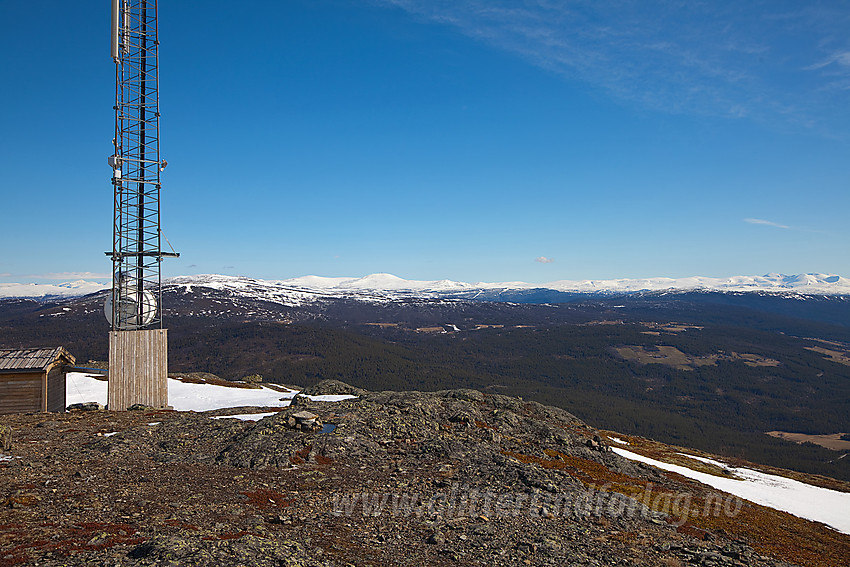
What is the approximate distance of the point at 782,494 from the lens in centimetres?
3672

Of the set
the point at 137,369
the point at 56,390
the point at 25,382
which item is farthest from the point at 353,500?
the point at 56,390

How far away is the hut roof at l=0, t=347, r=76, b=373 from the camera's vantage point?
30188 millimetres

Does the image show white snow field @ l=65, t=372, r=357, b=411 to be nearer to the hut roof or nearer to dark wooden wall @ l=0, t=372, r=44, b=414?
dark wooden wall @ l=0, t=372, r=44, b=414

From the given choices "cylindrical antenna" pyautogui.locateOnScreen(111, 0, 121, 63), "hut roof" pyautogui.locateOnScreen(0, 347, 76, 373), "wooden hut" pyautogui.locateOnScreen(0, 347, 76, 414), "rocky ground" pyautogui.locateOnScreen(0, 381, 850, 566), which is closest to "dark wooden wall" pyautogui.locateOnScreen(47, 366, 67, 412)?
"wooden hut" pyautogui.locateOnScreen(0, 347, 76, 414)

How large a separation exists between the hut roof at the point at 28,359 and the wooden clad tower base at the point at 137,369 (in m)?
4.13

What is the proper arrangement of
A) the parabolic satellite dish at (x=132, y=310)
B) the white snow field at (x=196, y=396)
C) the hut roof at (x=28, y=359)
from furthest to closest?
1. the white snow field at (x=196, y=396)
2. the parabolic satellite dish at (x=132, y=310)
3. the hut roof at (x=28, y=359)

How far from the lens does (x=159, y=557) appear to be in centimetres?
1053

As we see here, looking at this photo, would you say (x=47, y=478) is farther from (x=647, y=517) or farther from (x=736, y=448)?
(x=736, y=448)

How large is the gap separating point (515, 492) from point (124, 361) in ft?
86.9

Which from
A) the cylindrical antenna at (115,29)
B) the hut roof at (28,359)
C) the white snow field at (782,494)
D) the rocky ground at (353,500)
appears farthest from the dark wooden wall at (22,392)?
the white snow field at (782,494)

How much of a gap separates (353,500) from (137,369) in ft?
73.5

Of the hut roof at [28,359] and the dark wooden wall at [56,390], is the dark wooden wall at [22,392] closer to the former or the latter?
the hut roof at [28,359]

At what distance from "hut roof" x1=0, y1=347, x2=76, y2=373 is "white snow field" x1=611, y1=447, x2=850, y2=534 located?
3928 cm

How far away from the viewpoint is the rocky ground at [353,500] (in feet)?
41.2
